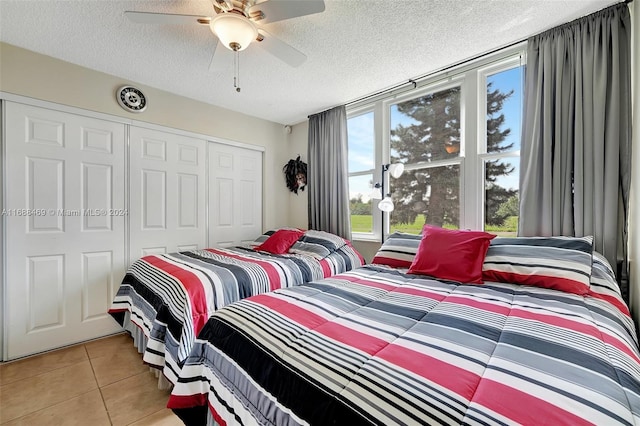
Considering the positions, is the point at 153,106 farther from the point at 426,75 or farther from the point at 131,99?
the point at 426,75

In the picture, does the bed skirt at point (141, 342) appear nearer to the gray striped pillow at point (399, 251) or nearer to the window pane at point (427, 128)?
the gray striped pillow at point (399, 251)

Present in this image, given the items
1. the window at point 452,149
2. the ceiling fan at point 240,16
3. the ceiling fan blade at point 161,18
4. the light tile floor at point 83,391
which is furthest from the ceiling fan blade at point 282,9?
the light tile floor at point 83,391

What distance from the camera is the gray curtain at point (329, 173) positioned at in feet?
10.9

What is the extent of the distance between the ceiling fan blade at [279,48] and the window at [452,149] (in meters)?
1.48

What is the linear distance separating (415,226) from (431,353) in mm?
→ 2147

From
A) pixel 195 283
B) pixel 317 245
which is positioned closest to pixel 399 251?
pixel 317 245

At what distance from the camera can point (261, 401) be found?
0.89 metres

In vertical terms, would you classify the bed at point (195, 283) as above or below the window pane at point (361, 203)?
below

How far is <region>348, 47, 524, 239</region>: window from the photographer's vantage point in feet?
7.50

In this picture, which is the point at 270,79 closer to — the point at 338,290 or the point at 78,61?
the point at 78,61

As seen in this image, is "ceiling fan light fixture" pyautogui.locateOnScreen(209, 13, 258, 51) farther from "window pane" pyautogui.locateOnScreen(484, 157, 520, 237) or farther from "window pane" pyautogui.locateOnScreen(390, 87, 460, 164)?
"window pane" pyautogui.locateOnScreen(484, 157, 520, 237)

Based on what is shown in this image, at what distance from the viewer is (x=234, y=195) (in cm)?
359

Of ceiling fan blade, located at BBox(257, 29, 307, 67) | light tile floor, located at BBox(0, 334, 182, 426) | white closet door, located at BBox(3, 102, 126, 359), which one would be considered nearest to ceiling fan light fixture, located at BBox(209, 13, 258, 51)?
ceiling fan blade, located at BBox(257, 29, 307, 67)

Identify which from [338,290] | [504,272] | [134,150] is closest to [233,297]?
[338,290]
